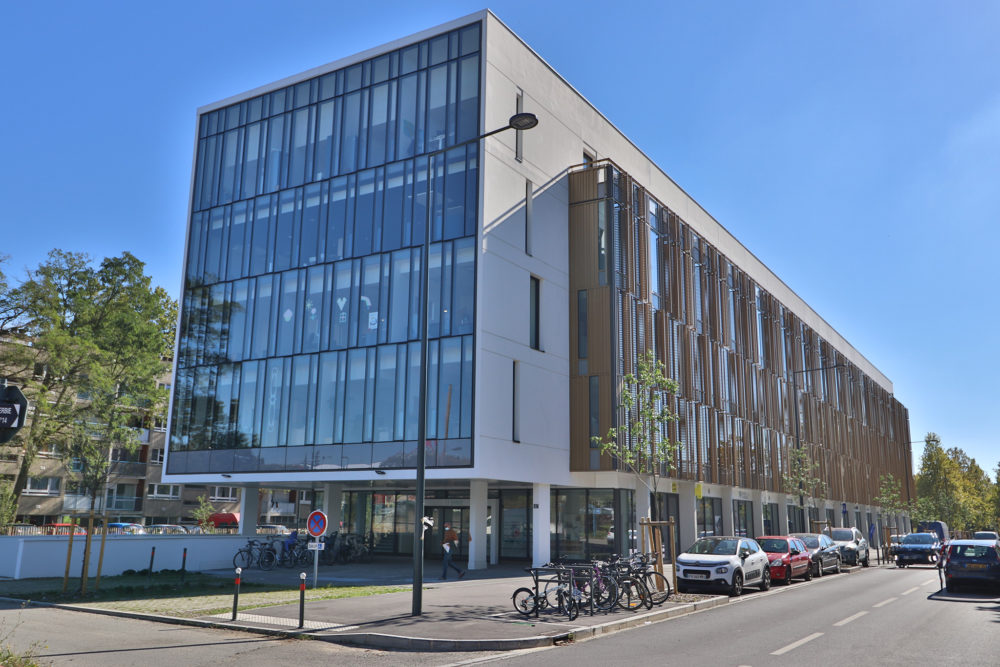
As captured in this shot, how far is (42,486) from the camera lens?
185 feet

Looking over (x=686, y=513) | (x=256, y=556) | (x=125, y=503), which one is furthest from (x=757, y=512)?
(x=125, y=503)

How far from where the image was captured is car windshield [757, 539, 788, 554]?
87.0ft

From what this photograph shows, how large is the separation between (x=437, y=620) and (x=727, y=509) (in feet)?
104

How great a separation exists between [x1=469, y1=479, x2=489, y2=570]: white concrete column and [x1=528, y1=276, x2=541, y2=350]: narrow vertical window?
5.91 metres

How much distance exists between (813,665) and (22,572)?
22657mm

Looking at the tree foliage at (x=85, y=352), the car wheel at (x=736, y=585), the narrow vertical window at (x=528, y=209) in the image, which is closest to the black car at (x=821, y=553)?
the car wheel at (x=736, y=585)

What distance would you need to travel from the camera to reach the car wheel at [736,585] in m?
21.0

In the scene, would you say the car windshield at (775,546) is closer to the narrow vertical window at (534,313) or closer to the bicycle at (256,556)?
the narrow vertical window at (534,313)

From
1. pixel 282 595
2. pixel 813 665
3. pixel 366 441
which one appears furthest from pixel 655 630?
pixel 366 441

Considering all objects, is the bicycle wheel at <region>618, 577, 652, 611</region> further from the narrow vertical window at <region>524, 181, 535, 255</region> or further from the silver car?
the silver car

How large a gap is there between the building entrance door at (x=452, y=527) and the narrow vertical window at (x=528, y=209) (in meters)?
12.2

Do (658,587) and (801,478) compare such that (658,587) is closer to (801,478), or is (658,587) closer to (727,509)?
(727,509)

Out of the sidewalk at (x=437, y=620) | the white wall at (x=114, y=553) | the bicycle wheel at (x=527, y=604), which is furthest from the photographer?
the white wall at (x=114, y=553)

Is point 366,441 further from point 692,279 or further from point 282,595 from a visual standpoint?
point 692,279
